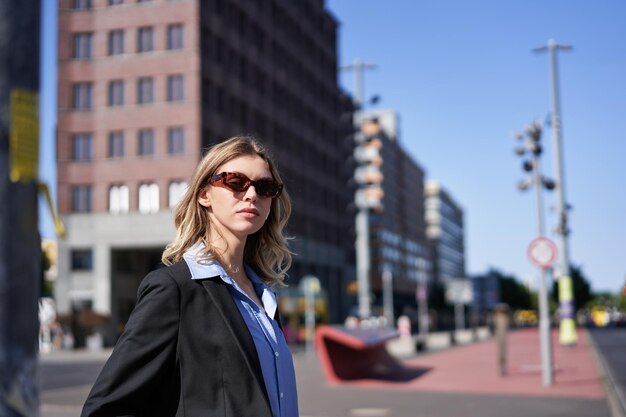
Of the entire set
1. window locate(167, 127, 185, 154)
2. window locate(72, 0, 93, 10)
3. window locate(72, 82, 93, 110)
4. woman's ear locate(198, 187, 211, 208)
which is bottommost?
woman's ear locate(198, 187, 211, 208)

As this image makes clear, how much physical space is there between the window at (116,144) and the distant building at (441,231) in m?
108

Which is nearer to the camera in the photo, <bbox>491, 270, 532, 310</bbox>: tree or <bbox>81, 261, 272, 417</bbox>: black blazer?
<bbox>81, 261, 272, 417</bbox>: black blazer

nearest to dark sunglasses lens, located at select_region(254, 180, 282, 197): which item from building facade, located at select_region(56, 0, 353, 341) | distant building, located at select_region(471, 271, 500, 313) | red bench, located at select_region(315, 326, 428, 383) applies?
red bench, located at select_region(315, 326, 428, 383)

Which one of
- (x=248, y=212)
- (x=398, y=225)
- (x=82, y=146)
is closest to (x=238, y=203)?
(x=248, y=212)

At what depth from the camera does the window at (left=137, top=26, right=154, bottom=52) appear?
164ft

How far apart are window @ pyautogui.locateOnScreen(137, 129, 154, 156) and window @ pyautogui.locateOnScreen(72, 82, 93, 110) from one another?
3809mm

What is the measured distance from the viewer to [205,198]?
2789mm

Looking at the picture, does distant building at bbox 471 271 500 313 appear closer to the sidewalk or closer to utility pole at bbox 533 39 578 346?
utility pole at bbox 533 39 578 346

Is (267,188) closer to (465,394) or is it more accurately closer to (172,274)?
(172,274)

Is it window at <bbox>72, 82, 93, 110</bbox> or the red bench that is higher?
window at <bbox>72, 82, 93, 110</bbox>

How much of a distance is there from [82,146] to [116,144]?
2.17 m

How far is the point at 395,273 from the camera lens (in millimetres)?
115062

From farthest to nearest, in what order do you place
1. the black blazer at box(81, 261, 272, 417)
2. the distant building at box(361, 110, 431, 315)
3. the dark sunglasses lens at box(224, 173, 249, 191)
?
the distant building at box(361, 110, 431, 315)
the dark sunglasses lens at box(224, 173, 249, 191)
the black blazer at box(81, 261, 272, 417)

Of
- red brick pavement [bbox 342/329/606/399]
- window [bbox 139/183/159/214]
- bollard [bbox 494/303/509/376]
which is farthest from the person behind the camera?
window [bbox 139/183/159/214]
